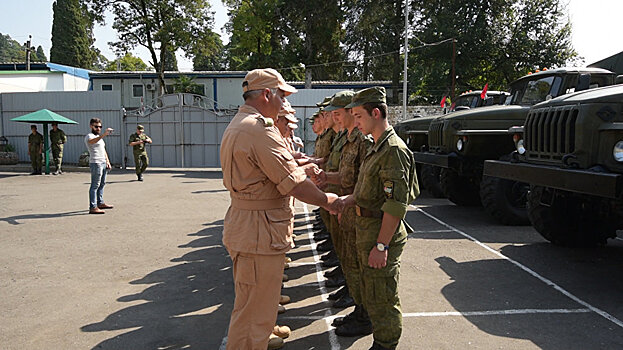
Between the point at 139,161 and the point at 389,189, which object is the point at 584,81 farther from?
the point at 139,161

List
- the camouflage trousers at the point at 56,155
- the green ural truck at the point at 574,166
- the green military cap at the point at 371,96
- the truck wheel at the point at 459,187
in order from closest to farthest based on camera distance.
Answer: the green military cap at the point at 371,96 < the green ural truck at the point at 574,166 < the truck wheel at the point at 459,187 < the camouflage trousers at the point at 56,155

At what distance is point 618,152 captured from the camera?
404cm

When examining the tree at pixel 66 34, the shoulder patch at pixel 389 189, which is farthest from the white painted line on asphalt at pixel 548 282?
the tree at pixel 66 34

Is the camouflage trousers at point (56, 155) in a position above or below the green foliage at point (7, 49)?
below

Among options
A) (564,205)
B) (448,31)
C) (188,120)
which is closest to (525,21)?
(448,31)

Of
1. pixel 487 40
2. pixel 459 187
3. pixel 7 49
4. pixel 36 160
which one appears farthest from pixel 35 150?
pixel 7 49

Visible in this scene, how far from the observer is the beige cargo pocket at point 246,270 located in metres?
2.72

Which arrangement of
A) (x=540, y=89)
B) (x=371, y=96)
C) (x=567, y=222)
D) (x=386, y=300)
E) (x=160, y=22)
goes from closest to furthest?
1. (x=386, y=300)
2. (x=371, y=96)
3. (x=567, y=222)
4. (x=540, y=89)
5. (x=160, y=22)

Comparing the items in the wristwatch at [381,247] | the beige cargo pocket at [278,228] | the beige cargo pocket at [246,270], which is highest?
the beige cargo pocket at [278,228]

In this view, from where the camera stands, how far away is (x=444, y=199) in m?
10.4

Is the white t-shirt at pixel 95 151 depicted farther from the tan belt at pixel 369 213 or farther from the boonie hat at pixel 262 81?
the tan belt at pixel 369 213

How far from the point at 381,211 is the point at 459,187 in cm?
625

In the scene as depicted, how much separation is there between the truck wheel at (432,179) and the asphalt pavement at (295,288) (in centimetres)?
215

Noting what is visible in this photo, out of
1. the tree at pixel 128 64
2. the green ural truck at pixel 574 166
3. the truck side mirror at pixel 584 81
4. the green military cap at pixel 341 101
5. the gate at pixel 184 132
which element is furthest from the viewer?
the tree at pixel 128 64
